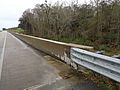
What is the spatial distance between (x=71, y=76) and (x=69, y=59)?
1.37 m

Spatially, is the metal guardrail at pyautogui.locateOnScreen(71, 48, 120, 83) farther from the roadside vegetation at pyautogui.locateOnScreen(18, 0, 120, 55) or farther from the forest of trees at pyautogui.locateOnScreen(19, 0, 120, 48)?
the forest of trees at pyautogui.locateOnScreen(19, 0, 120, 48)

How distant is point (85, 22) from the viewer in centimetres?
2205

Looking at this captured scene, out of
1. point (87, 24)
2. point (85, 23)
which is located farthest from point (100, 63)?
point (85, 23)

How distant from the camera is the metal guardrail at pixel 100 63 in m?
3.91

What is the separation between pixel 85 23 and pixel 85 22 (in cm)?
14

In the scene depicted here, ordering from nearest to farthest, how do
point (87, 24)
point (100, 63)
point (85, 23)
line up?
point (100, 63)
point (87, 24)
point (85, 23)

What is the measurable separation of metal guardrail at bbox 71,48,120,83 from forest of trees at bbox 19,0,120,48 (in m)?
9.44

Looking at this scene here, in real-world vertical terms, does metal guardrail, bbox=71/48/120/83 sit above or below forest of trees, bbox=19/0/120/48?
below

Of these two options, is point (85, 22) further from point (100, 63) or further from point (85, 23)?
point (100, 63)

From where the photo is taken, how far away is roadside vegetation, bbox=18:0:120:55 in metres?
16.4

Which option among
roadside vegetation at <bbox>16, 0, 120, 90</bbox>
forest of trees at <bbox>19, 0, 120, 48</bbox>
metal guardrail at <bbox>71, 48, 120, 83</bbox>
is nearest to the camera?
metal guardrail at <bbox>71, 48, 120, 83</bbox>

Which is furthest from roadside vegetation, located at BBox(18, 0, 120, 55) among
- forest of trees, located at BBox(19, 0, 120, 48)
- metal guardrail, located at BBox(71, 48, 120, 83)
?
metal guardrail, located at BBox(71, 48, 120, 83)

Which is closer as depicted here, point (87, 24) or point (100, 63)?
point (100, 63)

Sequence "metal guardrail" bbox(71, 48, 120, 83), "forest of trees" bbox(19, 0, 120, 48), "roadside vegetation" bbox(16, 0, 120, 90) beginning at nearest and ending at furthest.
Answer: "metal guardrail" bbox(71, 48, 120, 83), "roadside vegetation" bbox(16, 0, 120, 90), "forest of trees" bbox(19, 0, 120, 48)
